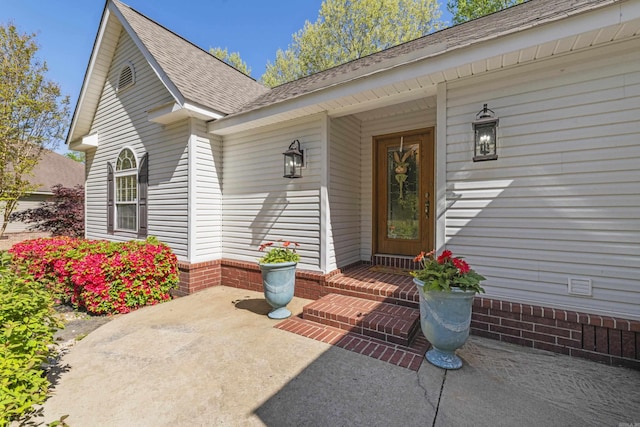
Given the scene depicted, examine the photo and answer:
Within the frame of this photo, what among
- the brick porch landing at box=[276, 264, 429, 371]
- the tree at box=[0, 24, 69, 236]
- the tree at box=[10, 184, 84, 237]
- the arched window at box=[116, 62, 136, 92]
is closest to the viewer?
the brick porch landing at box=[276, 264, 429, 371]

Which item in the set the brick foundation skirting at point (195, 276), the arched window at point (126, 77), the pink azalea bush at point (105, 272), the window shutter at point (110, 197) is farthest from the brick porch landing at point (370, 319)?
the arched window at point (126, 77)

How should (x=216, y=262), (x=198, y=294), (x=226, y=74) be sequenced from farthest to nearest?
(x=226, y=74), (x=216, y=262), (x=198, y=294)

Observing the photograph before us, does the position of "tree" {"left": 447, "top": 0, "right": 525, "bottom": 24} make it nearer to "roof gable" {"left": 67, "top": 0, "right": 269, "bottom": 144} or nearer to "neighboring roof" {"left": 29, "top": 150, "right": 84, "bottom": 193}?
"roof gable" {"left": 67, "top": 0, "right": 269, "bottom": 144}

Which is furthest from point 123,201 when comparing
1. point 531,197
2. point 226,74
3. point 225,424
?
point 531,197

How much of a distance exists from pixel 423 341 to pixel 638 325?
1.89 m

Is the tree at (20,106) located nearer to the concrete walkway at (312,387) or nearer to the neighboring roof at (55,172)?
the neighboring roof at (55,172)

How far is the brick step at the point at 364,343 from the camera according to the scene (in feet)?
8.79

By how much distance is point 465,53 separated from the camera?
295cm

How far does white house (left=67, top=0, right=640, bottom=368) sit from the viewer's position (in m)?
2.59

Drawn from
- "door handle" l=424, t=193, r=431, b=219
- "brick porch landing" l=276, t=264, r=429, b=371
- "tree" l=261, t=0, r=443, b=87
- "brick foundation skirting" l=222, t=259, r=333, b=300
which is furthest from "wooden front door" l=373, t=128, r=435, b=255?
"tree" l=261, t=0, r=443, b=87

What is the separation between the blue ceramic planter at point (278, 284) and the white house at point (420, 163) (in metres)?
0.76

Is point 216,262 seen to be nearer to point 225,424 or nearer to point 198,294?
point 198,294

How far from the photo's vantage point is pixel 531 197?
2.92 m

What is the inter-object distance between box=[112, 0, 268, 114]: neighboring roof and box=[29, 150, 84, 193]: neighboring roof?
15211 mm
